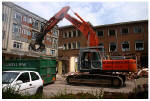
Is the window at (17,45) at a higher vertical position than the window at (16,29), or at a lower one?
lower

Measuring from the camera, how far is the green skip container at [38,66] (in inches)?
401

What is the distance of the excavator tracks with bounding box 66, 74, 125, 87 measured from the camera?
33.5ft

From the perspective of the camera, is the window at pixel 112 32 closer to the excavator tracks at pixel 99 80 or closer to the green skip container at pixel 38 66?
the excavator tracks at pixel 99 80

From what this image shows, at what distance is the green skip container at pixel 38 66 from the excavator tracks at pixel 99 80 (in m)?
1.86

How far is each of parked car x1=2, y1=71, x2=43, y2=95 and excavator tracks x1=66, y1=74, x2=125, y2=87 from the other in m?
5.07

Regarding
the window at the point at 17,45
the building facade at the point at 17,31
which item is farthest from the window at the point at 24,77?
the window at the point at 17,45

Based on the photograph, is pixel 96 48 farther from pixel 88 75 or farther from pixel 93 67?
pixel 88 75

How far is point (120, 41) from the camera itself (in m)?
25.4

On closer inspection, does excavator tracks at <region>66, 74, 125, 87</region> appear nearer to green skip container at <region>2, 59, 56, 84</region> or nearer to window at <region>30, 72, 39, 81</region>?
green skip container at <region>2, 59, 56, 84</region>

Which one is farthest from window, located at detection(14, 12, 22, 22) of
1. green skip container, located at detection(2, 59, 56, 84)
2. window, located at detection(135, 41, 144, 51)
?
window, located at detection(135, 41, 144, 51)

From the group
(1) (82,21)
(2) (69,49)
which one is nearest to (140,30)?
(2) (69,49)

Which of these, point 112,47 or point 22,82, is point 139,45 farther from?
point 22,82

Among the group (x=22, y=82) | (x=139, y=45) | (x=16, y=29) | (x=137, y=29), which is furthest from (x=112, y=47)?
(x=22, y=82)

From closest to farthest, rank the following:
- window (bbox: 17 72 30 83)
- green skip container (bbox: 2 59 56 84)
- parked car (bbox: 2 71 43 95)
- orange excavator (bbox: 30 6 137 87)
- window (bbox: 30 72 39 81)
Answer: parked car (bbox: 2 71 43 95) → window (bbox: 17 72 30 83) → window (bbox: 30 72 39 81) → orange excavator (bbox: 30 6 137 87) → green skip container (bbox: 2 59 56 84)
